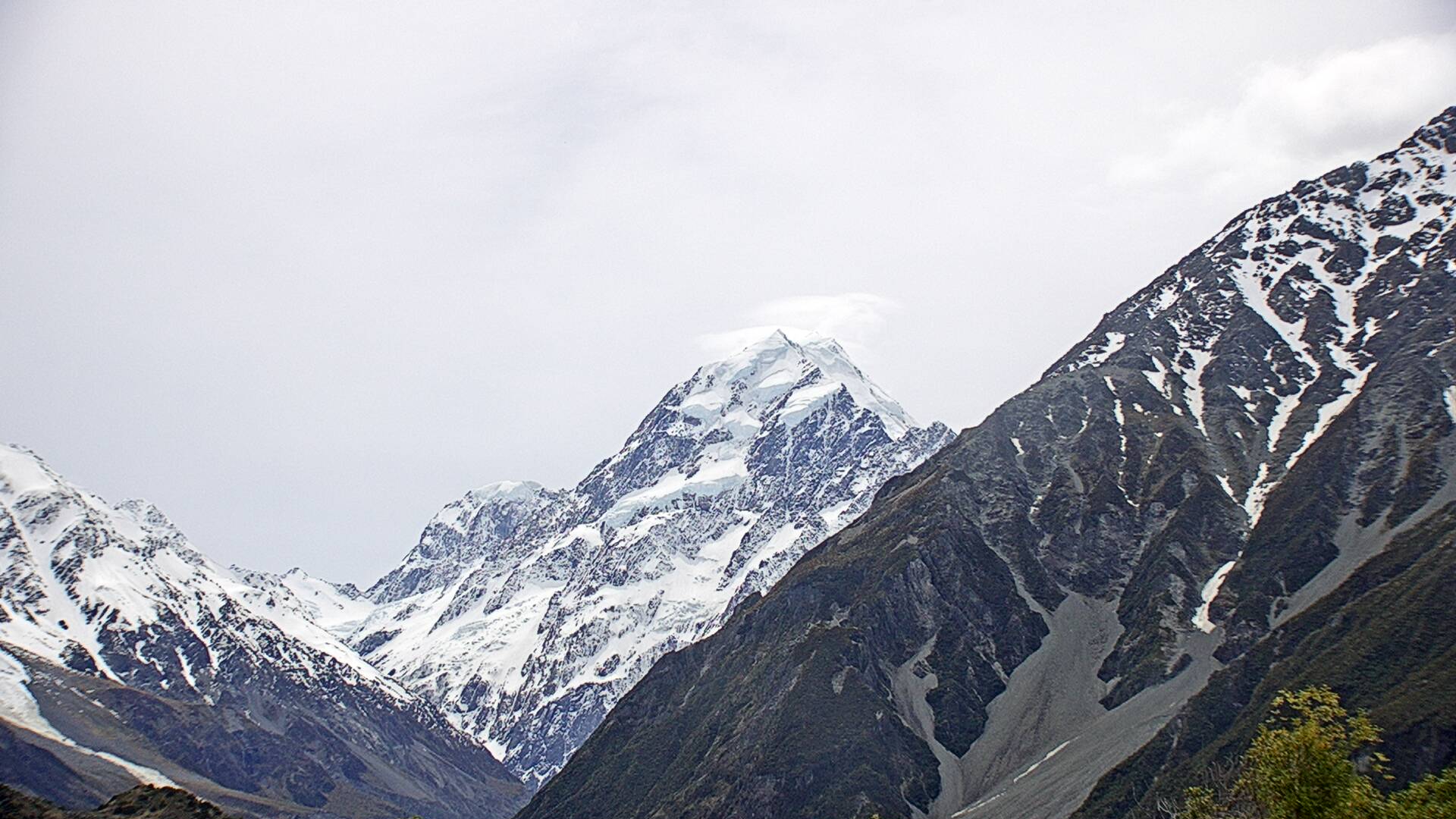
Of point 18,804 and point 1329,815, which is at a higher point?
point 18,804

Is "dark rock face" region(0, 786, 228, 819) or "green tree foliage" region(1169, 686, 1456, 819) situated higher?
"dark rock face" region(0, 786, 228, 819)

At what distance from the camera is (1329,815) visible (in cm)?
6838

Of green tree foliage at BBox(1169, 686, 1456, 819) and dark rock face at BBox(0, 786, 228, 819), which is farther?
dark rock face at BBox(0, 786, 228, 819)

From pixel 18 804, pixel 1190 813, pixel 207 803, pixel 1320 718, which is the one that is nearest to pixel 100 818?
pixel 18 804

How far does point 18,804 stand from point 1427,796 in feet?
562

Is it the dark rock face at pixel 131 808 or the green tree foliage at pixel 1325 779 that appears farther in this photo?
the dark rock face at pixel 131 808

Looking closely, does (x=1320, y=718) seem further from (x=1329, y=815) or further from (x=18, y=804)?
(x=18, y=804)

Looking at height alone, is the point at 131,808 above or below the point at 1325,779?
above

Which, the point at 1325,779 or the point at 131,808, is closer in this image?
the point at 1325,779

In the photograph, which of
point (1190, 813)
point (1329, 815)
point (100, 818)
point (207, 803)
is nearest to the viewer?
point (1329, 815)

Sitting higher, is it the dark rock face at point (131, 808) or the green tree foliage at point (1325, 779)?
the dark rock face at point (131, 808)

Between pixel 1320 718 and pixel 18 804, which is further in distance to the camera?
pixel 18 804

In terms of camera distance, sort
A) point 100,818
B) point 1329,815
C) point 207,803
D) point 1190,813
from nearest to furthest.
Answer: point 1329,815
point 1190,813
point 100,818
point 207,803

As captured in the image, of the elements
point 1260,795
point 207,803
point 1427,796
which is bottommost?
point 1427,796
